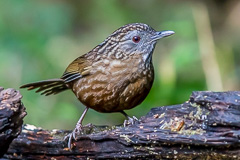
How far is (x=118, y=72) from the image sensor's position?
496 cm

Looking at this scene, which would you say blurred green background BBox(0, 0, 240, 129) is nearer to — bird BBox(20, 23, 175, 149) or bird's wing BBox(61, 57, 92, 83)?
bird's wing BBox(61, 57, 92, 83)

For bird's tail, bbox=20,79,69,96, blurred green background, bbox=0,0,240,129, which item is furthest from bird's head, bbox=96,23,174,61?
blurred green background, bbox=0,0,240,129

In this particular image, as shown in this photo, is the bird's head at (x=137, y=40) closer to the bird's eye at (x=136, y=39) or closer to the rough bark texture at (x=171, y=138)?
the bird's eye at (x=136, y=39)

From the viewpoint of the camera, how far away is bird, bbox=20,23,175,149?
16.0 feet

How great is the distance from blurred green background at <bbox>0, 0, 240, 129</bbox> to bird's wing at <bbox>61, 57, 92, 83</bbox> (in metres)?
0.93

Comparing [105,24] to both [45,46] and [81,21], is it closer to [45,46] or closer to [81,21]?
[81,21]

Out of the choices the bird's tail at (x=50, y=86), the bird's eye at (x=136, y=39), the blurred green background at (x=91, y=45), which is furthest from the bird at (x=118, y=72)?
the blurred green background at (x=91, y=45)

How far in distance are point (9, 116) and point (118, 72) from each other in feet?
4.58

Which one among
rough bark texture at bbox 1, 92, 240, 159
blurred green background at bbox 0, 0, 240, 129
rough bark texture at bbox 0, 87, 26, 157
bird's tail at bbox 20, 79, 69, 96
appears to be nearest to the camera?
rough bark texture at bbox 1, 92, 240, 159

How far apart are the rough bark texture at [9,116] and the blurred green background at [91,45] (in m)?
2.34

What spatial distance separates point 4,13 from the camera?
769 cm

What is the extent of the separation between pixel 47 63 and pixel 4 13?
1.11m

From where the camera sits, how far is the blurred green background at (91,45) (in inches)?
255

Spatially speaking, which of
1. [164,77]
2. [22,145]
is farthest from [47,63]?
[22,145]
